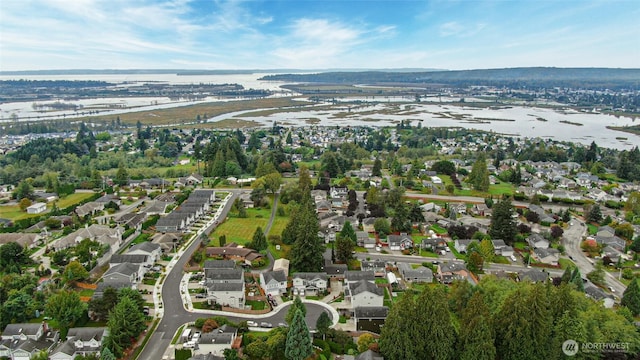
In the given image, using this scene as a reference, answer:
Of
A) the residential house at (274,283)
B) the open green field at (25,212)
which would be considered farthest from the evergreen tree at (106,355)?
the open green field at (25,212)

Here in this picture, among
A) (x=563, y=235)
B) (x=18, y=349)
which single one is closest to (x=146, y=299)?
(x=18, y=349)

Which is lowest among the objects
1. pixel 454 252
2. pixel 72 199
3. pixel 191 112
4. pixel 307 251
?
pixel 454 252

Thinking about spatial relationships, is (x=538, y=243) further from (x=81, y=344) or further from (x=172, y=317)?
(x=81, y=344)

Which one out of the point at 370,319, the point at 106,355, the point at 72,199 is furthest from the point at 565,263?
the point at 72,199

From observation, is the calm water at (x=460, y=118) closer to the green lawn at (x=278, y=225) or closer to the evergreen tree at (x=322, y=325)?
the green lawn at (x=278, y=225)

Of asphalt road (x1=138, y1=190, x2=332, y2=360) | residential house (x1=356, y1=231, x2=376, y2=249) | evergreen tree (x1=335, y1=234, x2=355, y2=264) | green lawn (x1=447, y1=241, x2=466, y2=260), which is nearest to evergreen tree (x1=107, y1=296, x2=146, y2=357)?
asphalt road (x1=138, y1=190, x2=332, y2=360)

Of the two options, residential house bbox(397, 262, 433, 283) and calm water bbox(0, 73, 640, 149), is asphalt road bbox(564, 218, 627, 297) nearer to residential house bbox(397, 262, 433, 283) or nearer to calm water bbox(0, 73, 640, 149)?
residential house bbox(397, 262, 433, 283)
